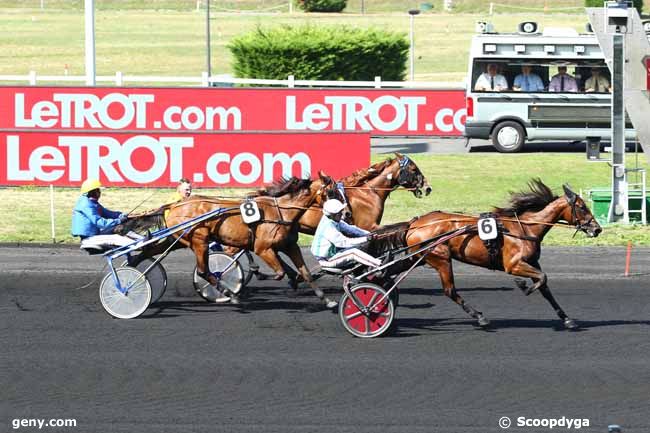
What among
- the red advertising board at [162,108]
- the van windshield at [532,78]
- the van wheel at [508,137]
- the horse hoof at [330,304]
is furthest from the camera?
the van wheel at [508,137]

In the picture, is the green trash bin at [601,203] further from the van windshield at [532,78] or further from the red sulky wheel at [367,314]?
the red sulky wheel at [367,314]

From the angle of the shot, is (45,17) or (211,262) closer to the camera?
(211,262)

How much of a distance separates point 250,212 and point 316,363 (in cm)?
274

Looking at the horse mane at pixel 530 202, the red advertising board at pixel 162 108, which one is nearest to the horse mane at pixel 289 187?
the horse mane at pixel 530 202

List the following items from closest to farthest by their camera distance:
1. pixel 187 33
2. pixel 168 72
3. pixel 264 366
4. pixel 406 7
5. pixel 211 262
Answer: pixel 264 366 < pixel 211 262 < pixel 168 72 < pixel 187 33 < pixel 406 7

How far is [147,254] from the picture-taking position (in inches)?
523

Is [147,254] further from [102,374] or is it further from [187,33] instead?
[187,33]

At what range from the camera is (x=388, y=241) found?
12273 mm

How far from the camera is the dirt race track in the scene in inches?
361

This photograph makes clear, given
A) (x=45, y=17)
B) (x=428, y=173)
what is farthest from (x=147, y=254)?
(x=45, y=17)

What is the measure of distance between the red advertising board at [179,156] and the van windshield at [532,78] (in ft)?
20.3

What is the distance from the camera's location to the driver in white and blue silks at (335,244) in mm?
11930

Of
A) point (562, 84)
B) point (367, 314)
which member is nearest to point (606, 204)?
point (562, 84)

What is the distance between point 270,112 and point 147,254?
12.9m
